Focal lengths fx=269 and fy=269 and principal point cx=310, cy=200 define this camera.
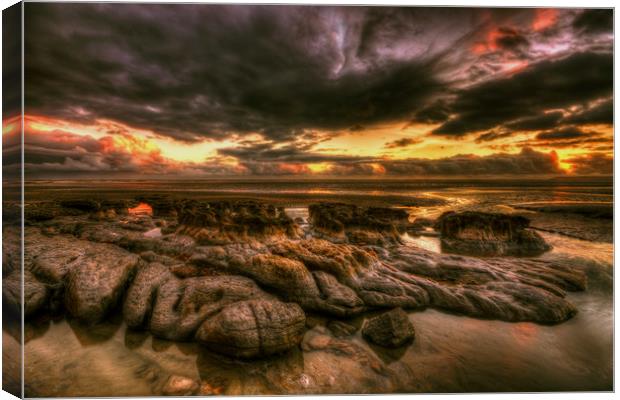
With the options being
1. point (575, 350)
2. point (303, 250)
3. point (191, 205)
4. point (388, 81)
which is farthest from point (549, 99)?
point (191, 205)

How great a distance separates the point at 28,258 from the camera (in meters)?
4.46

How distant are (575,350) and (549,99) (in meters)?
4.09

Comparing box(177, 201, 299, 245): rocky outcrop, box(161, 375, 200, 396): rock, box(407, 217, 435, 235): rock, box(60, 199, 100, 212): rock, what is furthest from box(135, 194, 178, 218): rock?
box(407, 217, 435, 235): rock

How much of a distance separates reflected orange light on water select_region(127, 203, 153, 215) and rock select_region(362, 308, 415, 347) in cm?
484

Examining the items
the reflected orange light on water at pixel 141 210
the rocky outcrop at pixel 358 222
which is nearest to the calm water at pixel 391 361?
the rocky outcrop at pixel 358 222

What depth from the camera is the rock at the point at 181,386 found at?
363 centimetres

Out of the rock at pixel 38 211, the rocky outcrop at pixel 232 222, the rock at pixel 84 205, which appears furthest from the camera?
the rock at pixel 84 205

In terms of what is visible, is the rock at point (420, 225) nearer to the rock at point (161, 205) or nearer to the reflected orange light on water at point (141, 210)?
the rock at point (161, 205)

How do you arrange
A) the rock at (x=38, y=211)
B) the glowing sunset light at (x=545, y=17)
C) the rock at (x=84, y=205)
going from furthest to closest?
the rock at (x=84, y=205) < the rock at (x=38, y=211) < the glowing sunset light at (x=545, y=17)

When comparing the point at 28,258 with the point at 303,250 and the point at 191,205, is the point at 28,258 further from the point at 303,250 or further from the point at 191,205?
the point at 303,250

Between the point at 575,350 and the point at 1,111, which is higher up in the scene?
the point at 1,111

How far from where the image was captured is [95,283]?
4.09 m

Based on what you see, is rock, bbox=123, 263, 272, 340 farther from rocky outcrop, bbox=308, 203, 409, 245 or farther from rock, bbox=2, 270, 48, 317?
rocky outcrop, bbox=308, 203, 409, 245

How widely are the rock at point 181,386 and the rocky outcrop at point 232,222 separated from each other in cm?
217
